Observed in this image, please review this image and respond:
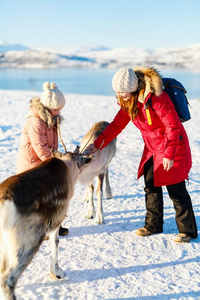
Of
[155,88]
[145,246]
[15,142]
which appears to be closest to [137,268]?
[145,246]

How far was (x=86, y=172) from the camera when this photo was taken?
4.70m

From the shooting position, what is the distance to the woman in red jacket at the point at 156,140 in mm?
3576

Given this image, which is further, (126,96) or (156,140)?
(156,140)

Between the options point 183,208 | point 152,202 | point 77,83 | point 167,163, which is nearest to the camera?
point 167,163

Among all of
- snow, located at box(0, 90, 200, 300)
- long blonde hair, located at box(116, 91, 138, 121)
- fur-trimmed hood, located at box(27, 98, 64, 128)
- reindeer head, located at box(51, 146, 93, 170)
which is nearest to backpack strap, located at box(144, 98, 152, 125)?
long blonde hair, located at box(116, 91, 138, 121)

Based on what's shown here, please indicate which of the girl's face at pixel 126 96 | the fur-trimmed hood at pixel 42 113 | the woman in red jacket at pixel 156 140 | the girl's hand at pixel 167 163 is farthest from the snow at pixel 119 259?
the girl's face at pixel 126 96

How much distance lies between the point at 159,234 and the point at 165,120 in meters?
1.69

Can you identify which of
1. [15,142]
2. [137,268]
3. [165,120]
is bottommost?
[137,268]

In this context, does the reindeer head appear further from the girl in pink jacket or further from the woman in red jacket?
the woman in red jacket

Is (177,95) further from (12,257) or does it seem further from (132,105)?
(12,257)

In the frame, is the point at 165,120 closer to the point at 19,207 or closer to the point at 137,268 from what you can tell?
the point at 137,268

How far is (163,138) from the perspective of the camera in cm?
389

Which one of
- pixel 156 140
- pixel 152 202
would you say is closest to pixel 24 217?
pixel 156 140

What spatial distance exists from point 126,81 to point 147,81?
274mm
